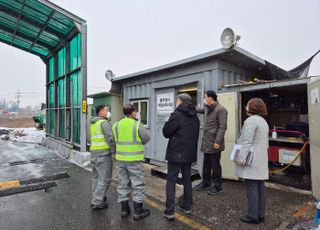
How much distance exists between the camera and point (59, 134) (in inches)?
418

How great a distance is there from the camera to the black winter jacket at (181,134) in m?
3.15

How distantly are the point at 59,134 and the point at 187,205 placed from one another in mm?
9103

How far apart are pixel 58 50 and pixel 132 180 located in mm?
9712

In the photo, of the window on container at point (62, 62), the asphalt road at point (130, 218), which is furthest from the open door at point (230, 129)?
the window on container at point (62, 62)

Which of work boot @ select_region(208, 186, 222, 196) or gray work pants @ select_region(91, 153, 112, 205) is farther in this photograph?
work boot @ select_region(208, 186, 222, 196)

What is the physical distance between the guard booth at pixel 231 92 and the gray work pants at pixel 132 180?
226 cm

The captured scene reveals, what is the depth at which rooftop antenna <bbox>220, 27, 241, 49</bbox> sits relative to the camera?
4.41m

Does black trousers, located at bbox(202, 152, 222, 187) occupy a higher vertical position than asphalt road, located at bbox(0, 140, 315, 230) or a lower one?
higher

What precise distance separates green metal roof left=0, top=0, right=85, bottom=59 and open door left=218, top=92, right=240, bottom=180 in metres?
5.78

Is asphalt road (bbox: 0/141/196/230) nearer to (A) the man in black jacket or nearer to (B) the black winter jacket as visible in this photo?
(A) the man in black jacket

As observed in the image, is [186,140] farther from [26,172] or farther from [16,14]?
[16,14]

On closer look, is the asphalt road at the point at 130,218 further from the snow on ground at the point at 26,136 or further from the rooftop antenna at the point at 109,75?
the snow on ground at the point at 26,136

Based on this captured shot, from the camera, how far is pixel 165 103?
634cm

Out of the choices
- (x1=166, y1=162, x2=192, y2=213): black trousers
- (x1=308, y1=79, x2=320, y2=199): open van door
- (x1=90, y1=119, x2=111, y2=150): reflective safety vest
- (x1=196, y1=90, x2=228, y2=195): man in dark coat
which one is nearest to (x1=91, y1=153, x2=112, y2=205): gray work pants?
(x1=90, y1=119, x2=111, y2=150): reflective safety vest
